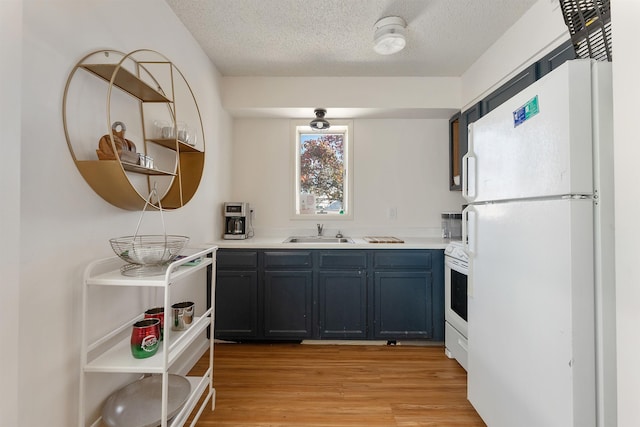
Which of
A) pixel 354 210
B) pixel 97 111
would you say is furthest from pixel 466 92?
pixel 97 111

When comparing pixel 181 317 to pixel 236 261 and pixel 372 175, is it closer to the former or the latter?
pixel 236 261

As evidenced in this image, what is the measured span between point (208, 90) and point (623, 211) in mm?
2661

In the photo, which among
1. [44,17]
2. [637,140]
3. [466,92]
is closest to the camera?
[637,140]

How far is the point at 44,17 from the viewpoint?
40.9 inches

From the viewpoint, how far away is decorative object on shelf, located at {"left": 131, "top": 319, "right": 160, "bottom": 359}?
1229 millimetres

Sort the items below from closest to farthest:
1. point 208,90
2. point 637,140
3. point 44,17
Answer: point 637,140 < point 44,17 < point 208,90

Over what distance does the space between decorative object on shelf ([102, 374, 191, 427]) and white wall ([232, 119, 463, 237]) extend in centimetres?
179

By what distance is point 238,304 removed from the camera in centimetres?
253

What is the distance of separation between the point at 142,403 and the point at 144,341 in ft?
1.29

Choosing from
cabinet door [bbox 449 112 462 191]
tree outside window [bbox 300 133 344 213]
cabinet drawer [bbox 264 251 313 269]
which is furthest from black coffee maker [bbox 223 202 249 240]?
cabinet door [bbox 449 112 462 191]

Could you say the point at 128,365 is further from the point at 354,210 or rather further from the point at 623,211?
the point at 354,210

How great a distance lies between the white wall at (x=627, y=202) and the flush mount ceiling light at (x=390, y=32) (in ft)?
4.41

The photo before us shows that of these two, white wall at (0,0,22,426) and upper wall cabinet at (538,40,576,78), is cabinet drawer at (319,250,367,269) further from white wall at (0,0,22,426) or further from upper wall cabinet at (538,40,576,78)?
white wall at (0,0,22,426)

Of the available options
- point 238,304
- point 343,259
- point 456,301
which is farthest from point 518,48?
point 238,304
